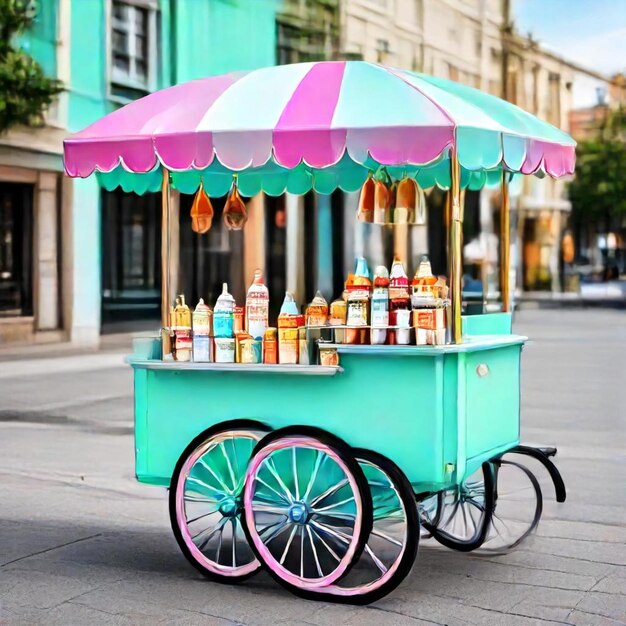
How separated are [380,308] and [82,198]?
1525 cm

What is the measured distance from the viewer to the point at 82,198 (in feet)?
64.9

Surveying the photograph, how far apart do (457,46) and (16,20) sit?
18387 mm

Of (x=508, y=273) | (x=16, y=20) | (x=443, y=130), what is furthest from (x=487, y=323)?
(x=16, y=20)

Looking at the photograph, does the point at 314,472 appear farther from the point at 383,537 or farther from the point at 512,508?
the point at 512,508

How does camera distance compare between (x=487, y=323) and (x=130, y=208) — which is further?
(x=130, y=208)

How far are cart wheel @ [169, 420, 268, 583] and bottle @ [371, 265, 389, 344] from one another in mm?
663

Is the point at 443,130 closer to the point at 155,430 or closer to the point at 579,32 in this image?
the point at 155,430

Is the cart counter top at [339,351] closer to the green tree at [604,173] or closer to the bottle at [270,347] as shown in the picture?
the bottle at [270,347]

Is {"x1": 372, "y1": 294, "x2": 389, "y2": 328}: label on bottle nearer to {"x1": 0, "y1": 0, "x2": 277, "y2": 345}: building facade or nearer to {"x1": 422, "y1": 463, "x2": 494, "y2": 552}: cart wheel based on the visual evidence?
{"x1": 422, "y1": 463, "x2": 494, "y2": 552}: cart wheel

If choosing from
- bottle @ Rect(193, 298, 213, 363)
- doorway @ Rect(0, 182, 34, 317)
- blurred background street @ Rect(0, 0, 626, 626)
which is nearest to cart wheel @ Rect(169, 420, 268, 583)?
blurred background street @ Rect(0, 0, 626, 626)

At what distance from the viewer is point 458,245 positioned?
5246 millimetres

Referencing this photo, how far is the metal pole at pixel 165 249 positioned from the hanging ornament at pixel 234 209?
56cm

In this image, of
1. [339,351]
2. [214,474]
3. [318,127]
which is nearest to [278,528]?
[214,474]

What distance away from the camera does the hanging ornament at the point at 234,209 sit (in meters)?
6.41
